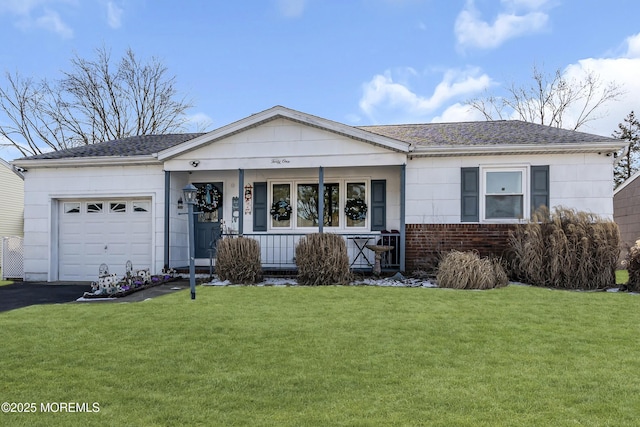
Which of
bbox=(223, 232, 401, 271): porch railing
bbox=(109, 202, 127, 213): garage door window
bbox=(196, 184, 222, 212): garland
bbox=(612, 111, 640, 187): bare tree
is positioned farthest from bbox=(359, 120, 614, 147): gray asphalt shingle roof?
bbox=(612, 111, 640, 187): bare tree

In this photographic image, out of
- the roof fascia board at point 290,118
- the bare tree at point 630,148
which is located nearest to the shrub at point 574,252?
the roof fascia board at point 290,118

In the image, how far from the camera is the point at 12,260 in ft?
42.0

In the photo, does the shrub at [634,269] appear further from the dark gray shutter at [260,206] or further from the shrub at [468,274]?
the dark gray shutter at [260,206]

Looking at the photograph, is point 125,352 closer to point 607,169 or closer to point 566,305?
point 566,305

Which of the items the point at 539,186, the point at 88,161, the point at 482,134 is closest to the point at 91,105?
the point at 88,161

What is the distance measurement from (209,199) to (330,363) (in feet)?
30.5

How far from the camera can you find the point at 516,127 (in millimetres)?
12852

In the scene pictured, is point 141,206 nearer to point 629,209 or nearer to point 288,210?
point 288,210

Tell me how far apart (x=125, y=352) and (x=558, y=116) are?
29.7 m

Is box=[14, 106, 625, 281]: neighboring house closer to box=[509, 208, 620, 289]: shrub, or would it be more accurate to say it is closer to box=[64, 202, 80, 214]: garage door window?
box=[64, 202, 80, 214]: garage door window

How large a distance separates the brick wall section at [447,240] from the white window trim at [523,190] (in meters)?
0.15

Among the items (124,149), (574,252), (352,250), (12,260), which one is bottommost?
(12,260)

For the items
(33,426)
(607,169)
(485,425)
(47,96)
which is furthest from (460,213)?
(47,96)

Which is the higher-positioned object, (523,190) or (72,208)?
(523,190)
